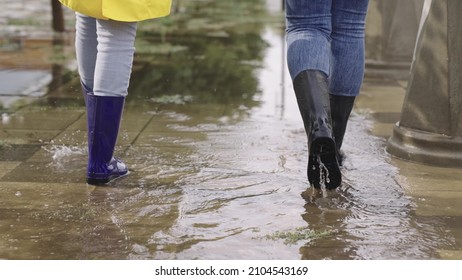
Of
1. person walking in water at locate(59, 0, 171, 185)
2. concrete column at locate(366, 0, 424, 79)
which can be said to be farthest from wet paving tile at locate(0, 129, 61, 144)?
concrete column at locate(366, 0, 424, 79)

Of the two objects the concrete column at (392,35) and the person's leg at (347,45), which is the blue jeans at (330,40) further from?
the concrete column at (392,35)

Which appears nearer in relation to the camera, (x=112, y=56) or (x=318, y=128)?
Answer: (x=318, y=128)

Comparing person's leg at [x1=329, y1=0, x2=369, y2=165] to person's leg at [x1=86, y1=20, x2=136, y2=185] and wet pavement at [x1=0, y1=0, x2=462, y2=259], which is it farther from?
person's leg at [x1=86, y1=20, x2=136, y2=185]

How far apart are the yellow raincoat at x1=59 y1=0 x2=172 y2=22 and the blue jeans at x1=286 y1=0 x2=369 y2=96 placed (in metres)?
0.60

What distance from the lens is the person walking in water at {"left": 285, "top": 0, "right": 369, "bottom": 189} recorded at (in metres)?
3.71

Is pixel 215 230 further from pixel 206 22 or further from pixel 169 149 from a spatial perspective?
pixel 206 22

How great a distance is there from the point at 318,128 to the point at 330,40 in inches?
20.4

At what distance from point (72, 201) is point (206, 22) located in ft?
24.9

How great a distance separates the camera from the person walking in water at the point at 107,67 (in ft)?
12.5

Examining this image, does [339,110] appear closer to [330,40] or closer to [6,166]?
[330,40]

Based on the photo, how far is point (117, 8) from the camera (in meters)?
3.77

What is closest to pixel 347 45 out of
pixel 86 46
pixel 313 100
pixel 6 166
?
pixel 313 100

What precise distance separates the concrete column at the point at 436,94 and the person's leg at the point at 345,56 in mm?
465

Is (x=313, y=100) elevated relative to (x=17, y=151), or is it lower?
elevated
